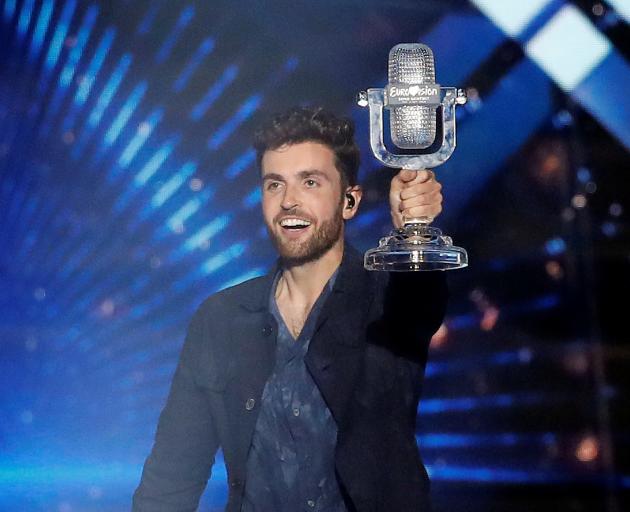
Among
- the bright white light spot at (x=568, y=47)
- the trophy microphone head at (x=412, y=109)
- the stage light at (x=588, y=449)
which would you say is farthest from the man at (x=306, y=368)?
the stage light at (x=588, y=449)

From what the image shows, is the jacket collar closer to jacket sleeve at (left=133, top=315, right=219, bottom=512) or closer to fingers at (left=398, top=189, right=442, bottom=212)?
jacket sleeve at (left=133, top=315, right=219, bottom=512)

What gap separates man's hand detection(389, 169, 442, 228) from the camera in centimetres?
179

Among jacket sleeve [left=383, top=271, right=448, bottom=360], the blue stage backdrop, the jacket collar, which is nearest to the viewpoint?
jacket sleeve [left=383, top=271, right=448, bottom=360]

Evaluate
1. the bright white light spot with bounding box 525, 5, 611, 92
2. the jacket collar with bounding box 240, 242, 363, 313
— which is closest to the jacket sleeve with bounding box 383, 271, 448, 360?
the jacket collar with bounding box 240, 242, 363, 313

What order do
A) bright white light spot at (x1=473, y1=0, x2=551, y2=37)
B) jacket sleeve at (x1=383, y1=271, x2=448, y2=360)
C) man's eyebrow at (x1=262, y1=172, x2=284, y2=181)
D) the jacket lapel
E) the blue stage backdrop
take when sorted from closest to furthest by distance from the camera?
jacket sleeve at (x1=383, y1=271, x2=448, y2=360), the jacket lapel, man's eyebrow at (x1=262, y1=172, x2=284, y2=181), the blue stage backdrop, bright white light spot at (x1=473, y1=0, x2=551, y2=37)

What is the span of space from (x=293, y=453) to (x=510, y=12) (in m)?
1.81

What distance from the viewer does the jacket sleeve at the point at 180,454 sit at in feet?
7.64

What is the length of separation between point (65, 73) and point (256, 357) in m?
1.15

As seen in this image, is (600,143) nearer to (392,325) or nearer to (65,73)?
(392,325)

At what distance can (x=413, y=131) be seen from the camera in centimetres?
180

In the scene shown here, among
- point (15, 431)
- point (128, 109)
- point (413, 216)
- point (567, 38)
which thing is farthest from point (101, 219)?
point (567, 38)

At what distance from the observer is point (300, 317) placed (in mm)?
2346

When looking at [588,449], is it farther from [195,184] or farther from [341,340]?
[195,184]

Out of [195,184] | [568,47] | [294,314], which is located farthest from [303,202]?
[568,47]
